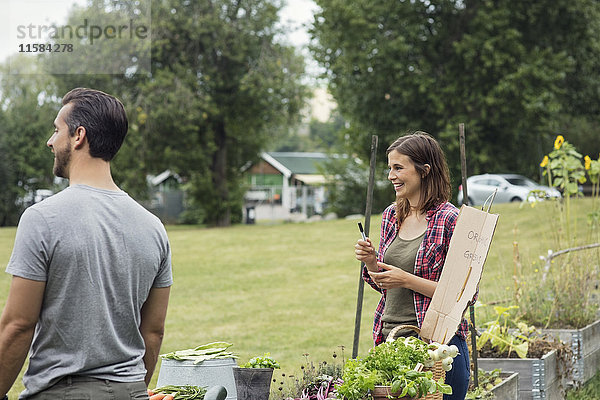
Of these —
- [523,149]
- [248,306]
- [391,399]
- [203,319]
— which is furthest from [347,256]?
[523,149]

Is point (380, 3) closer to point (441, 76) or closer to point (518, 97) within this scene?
point (441, 76)

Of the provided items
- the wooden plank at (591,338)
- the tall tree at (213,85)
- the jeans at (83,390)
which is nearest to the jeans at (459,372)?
the jeans at (83,390)

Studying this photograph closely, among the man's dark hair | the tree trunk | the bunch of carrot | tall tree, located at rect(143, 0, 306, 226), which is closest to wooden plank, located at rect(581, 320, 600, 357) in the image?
the bunch of carrot

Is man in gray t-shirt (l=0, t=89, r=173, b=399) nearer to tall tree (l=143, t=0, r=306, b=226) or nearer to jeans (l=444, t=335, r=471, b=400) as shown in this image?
jeans (l=444, t=335, r=471, b=400)

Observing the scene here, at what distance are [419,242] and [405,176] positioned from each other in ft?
1.00

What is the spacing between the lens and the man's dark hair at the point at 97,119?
2275 millimetres

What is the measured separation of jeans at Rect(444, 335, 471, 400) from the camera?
11.1 feet

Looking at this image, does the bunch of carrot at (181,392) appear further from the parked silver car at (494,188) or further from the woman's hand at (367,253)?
the parked silver car at (494,188)

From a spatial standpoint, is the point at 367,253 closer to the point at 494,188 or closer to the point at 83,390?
the point at 83,390

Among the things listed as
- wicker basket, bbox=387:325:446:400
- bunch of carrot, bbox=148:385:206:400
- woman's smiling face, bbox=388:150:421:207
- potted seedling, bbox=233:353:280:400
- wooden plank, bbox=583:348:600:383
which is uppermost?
woman's smiling face, bbox=388:150:421:207

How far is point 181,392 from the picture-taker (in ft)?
10.4

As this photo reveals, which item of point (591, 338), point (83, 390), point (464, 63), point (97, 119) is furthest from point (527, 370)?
point (464, 63)

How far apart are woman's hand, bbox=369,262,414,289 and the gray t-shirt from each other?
4.05ft

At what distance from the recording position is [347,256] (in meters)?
16.2
